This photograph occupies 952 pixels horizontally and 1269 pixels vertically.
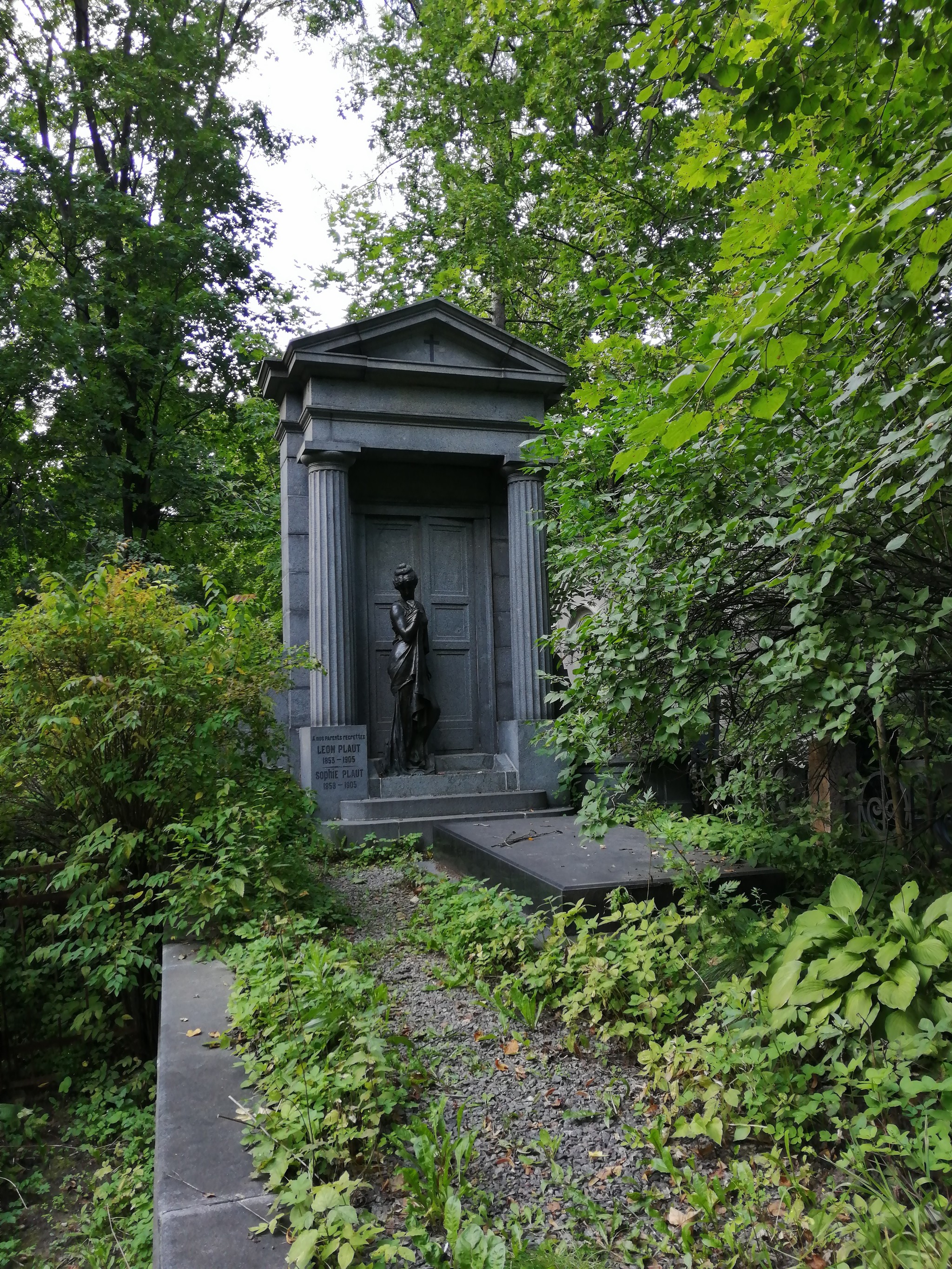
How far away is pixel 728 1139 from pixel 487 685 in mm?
7734

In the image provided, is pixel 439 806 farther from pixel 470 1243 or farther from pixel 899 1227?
pixel 899 1227

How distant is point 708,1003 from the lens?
11.0 feet

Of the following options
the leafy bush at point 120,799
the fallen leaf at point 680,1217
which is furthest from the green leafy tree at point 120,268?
the fallen leaf at point 680,1217

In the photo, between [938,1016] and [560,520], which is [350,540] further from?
[938,1016]

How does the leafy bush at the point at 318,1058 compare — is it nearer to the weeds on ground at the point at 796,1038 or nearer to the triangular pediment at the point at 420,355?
the weeds on ground at the point at 796,1038

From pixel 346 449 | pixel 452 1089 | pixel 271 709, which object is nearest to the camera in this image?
pixel 452 1089

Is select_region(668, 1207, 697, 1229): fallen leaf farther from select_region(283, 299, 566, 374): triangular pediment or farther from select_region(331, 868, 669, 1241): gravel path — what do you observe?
→ select_region(283, 299, 566, 374): triangular pediment

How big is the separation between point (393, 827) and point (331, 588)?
2.58 metres

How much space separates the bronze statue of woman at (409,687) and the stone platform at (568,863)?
2049 millimetres

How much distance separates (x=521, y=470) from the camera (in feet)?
33.2

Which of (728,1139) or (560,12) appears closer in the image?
(728,1139)

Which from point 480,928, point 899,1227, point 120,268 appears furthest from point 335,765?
point 120,268

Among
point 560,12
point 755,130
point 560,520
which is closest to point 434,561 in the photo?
point 560,520

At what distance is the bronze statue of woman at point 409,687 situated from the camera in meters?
9.69
